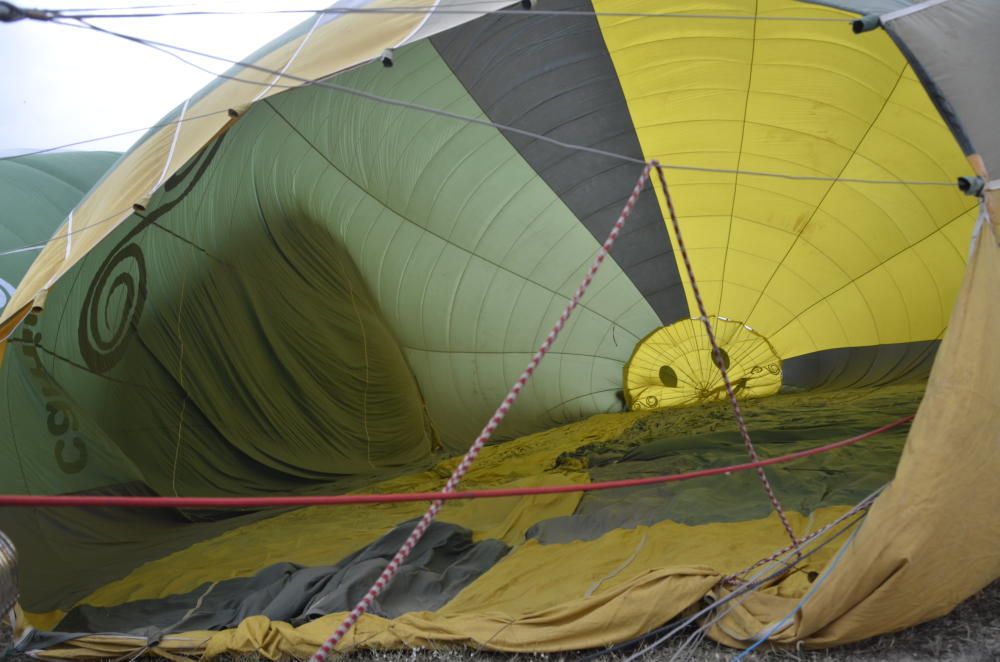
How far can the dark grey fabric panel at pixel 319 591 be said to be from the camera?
2654 mm

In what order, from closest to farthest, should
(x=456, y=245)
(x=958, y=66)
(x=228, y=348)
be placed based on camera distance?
1. (x=958, y=66)
2. (x=228, y=348)
3. (x=456, y=245)

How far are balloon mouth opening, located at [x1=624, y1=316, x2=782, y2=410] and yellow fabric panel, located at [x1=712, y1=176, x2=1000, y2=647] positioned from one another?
2467 millimetres

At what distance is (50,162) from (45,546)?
3.89m

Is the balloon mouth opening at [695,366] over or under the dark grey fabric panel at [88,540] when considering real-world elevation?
over

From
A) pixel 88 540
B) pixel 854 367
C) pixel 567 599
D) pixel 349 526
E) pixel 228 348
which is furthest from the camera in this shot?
pixel 854 367

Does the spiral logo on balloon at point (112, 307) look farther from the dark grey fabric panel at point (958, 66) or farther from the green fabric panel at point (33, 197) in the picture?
the dark grey fabric panel at point (958, 66)

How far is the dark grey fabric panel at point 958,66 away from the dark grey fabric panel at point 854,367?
2.24m

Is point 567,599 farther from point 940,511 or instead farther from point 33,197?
point 33,197

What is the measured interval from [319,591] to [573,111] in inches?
82.7

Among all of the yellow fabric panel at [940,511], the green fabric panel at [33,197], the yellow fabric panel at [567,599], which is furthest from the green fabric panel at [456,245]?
the yellow fabric panel at [940,511]

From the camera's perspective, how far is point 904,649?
2.02 m

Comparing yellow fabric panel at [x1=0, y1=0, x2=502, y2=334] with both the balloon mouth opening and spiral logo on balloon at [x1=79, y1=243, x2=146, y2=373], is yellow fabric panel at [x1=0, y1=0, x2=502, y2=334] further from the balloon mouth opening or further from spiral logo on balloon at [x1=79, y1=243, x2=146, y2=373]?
the balloon mouth opening

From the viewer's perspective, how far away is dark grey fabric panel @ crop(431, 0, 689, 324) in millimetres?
3461

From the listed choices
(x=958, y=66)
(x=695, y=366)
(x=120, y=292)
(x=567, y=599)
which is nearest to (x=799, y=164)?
(x=695, y=366)
